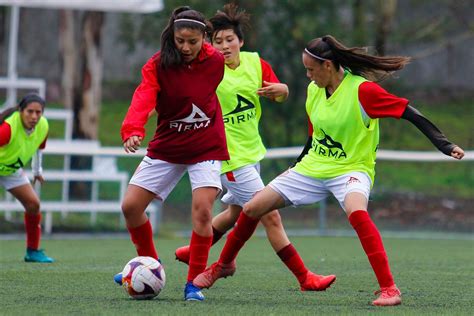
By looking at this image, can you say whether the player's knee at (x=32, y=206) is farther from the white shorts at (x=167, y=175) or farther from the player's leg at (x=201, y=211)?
the player's leg at (x=201, y=211)

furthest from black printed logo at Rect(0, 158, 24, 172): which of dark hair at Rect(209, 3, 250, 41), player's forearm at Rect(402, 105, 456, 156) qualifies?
player's forearm at Rect(402, 105, 456, 156)

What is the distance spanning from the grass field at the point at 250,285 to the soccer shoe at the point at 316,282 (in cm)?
7

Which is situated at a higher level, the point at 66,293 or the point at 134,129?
the point at 134,129

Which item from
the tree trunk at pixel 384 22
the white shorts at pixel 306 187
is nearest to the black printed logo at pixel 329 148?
the white shorts at pixel 306 187

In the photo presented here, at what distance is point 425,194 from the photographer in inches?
680

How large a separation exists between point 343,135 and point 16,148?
13.9 ft

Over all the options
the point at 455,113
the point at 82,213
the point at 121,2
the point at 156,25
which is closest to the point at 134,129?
the point at 82,213

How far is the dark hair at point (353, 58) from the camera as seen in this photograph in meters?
6.80

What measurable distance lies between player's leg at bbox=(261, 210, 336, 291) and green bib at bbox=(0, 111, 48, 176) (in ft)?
10.7

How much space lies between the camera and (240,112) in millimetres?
8047

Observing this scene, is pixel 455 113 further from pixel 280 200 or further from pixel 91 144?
pixel 280 200

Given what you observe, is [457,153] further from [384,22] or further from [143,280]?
[384,22]

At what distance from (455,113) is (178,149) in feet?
63.2

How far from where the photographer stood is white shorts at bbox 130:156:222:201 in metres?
6.78
